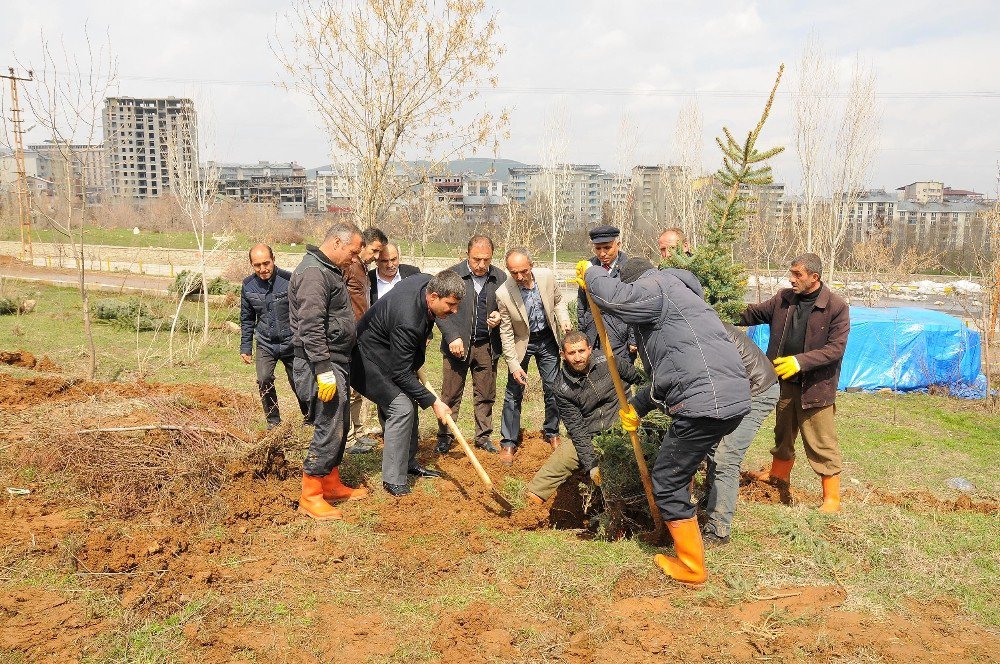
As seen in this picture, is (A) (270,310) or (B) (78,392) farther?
(B) (78,392)

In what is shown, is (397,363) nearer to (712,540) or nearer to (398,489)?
(398,489)

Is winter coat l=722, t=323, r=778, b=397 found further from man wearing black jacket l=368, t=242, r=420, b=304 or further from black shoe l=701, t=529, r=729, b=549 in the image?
man wearing black jacket l=368, t=242, r=420, b=304

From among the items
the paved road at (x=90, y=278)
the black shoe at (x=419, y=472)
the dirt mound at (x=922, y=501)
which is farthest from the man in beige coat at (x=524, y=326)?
the paved road at (x=90, y=278)

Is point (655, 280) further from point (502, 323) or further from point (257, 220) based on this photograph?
point (257, 220)

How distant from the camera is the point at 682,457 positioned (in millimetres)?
4016

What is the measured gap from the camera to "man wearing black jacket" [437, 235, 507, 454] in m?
6.25

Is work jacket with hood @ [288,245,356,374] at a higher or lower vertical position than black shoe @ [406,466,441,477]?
higher

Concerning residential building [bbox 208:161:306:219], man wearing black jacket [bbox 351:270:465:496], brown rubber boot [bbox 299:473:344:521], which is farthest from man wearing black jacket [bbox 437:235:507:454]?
residential building [bbox 208:161:306:219]

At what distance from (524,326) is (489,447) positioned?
125 cm

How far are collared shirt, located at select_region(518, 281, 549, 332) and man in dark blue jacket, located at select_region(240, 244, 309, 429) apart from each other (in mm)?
2195

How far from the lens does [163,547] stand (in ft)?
13.9

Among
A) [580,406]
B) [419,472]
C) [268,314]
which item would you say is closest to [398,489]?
[419,472]

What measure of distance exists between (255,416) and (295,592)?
238 cm

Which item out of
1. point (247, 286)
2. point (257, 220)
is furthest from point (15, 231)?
point (247, 286)
